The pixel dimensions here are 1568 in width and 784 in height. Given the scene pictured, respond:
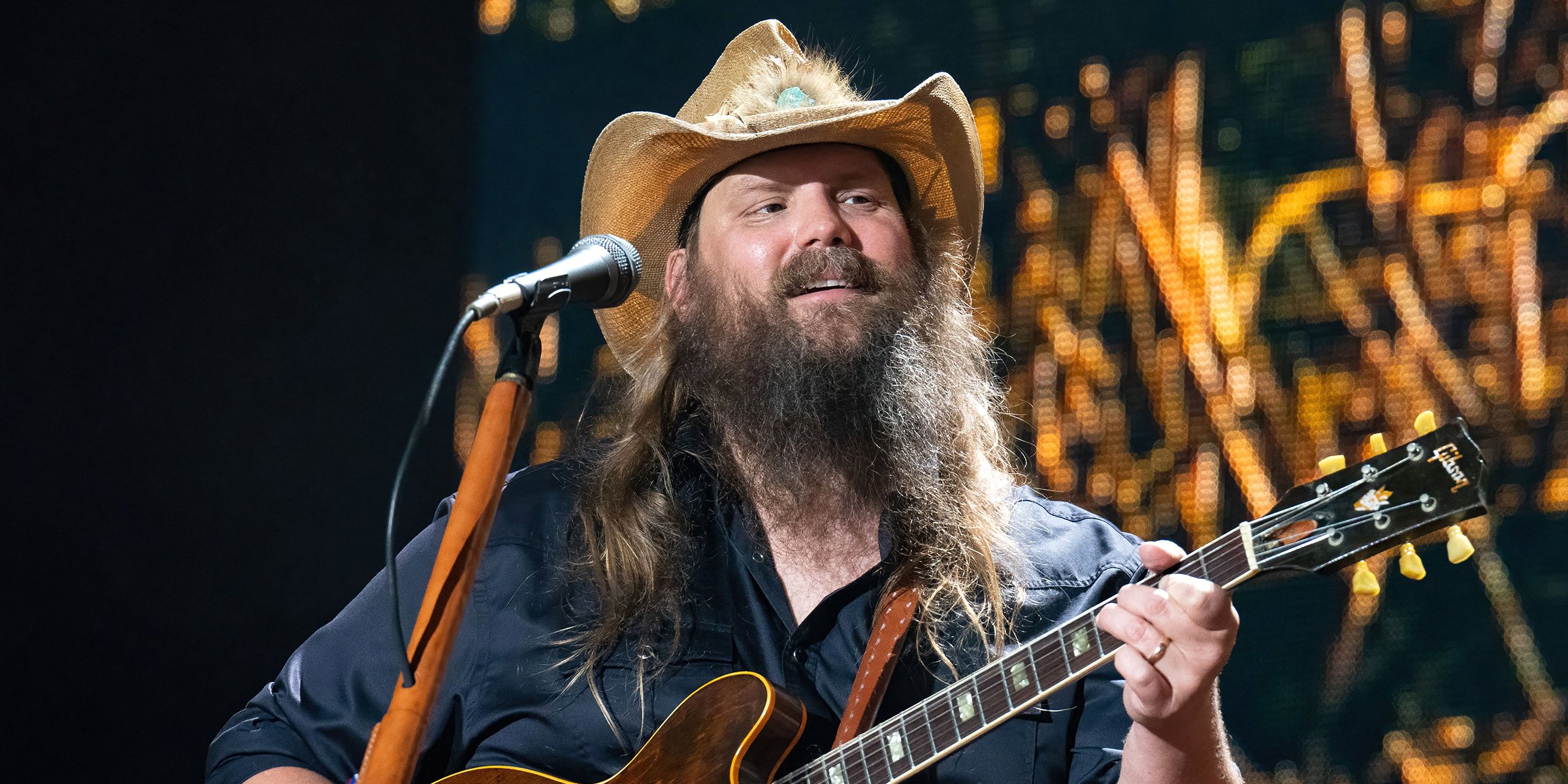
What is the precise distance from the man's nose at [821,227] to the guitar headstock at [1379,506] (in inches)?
38.4

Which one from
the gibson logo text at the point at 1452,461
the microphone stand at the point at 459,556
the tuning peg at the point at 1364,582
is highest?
the microphone stand at the point at 459,556

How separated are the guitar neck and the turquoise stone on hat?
1.14 m

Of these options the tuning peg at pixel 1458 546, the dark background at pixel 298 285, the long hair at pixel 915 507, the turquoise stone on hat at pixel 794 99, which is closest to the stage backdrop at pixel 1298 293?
the dark background at pixel 298 285

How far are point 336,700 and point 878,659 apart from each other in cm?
91

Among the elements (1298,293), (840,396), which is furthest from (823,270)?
(1298,293)

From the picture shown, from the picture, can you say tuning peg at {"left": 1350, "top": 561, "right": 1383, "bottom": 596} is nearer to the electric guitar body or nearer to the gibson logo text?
the gibson logo text

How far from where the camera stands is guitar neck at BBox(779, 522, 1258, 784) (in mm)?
1750

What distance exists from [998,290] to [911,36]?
2.57 ft

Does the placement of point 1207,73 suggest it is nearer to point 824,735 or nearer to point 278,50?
point 824,735

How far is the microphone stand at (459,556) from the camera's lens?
1413mm

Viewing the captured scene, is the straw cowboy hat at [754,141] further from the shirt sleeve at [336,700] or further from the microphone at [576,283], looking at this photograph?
the microphone at [576,283]

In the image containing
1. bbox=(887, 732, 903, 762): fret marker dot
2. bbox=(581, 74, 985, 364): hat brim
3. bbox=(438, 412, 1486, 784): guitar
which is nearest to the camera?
bbox=(438, 412, 1486, 784): guitar

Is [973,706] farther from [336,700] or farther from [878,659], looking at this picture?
[336,700]

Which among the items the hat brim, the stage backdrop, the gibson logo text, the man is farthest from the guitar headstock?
the stage backdrop
